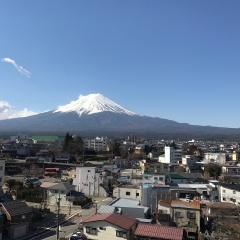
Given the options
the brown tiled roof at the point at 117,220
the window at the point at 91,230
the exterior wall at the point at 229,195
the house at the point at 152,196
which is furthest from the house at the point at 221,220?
the window at the point at 91,230

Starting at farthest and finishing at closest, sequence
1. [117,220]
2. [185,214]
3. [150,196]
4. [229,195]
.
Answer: [229,195] < [150,196] < [185,214] < [117,220]

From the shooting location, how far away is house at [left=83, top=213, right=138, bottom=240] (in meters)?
10.1

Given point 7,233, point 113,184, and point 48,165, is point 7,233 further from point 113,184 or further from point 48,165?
point 48,165

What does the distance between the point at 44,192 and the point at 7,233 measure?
680 centimetres

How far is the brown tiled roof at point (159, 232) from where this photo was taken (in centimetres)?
985

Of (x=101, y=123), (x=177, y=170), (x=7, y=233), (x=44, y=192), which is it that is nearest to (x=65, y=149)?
(x=177, y=170)

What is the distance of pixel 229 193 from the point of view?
17.3 metres

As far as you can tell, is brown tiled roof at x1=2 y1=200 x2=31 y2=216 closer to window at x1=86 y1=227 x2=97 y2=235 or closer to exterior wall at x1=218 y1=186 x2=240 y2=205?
window at x1=86 y1=227 x2=97 y2=235

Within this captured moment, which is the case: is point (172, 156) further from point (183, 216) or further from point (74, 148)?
point (183, 216)

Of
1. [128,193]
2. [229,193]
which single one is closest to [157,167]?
[128,193]

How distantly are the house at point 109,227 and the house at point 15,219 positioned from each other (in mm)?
2743

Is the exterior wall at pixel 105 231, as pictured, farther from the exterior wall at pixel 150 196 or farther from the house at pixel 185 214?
the exterior wall at pixel 150 196

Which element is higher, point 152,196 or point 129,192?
point 152,196

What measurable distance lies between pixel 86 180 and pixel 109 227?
11.0 m
